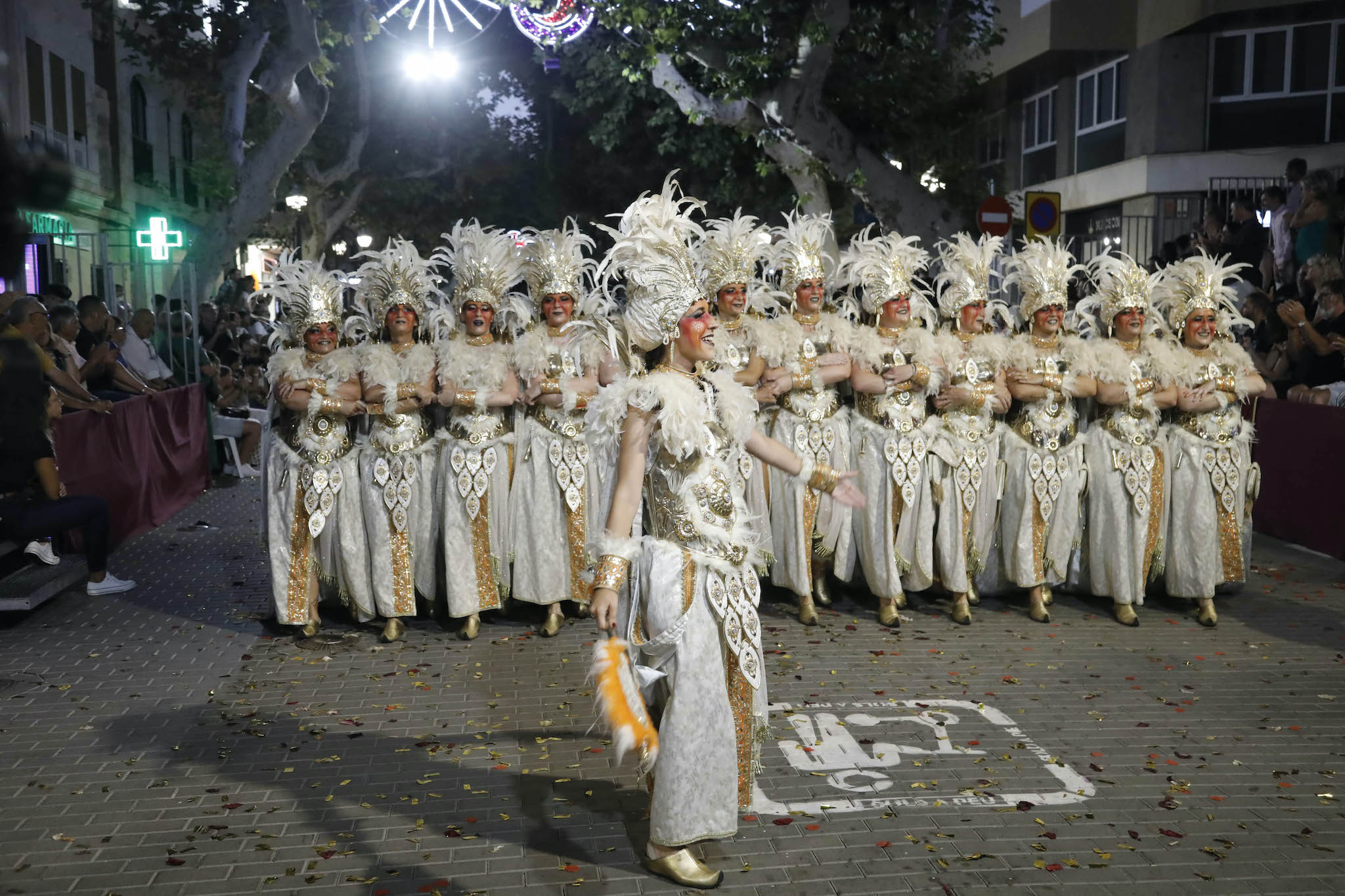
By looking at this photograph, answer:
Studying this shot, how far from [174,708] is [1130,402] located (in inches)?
229

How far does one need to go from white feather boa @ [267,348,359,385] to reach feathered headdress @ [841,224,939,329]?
3234 millimetres

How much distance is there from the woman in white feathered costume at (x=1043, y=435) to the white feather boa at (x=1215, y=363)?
1.81 feet

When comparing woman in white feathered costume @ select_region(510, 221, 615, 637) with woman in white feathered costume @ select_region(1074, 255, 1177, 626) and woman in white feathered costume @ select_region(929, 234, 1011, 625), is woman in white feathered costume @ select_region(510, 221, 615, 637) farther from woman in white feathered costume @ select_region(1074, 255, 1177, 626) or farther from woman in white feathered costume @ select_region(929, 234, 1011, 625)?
woman in white feathered costume @ select_region(1074, 255, 1177, 626)

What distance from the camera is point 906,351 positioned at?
24.6 ft

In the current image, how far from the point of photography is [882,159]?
16.2 m

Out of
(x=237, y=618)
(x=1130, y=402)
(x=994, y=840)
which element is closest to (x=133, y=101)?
(x=237, y=618)

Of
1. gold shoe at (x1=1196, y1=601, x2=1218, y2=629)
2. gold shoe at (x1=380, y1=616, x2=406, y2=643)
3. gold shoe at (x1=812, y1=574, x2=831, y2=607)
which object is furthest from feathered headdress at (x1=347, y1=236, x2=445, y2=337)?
gold shoe at (x1=1196, y1=601, x2=1218, y2=629)

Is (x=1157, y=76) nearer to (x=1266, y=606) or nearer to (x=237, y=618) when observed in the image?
(x=1266, y=606)

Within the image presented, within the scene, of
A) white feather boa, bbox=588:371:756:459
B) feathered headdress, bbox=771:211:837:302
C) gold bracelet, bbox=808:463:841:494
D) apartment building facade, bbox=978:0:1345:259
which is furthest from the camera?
apartment building facade, bbox=978:0:1345:259

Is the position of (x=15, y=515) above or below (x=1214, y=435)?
below

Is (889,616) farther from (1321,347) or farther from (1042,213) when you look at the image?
(1042,213)

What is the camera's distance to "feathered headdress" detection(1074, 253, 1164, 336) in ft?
24.2

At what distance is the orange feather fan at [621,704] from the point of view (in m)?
3.79

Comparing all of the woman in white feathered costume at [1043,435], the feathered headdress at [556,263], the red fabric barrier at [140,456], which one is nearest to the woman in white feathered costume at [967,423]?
the woman in white feathered costume at [1043,435]
